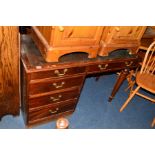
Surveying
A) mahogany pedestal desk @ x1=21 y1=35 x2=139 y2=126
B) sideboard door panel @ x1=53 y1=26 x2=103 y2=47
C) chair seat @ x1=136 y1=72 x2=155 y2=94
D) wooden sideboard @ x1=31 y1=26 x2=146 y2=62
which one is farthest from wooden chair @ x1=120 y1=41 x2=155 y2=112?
sideboard door panel @ x1=53 y1=26 x2=103 y2=47

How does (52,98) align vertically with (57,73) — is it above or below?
below

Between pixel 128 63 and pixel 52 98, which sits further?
pixel 128 63

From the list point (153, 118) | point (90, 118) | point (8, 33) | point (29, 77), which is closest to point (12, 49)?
point (8, 33)

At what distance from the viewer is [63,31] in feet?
4.21

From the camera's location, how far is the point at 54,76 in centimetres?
146

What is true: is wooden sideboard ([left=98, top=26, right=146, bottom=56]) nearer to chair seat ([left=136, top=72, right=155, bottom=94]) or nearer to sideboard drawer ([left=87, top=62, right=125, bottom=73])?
sideboard drawer ([left=87, top=62, right=125, bottom=73])

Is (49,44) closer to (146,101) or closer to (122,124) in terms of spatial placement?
(122,124)

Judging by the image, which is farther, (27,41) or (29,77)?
(27,41)

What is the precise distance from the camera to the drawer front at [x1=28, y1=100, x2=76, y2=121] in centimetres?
173

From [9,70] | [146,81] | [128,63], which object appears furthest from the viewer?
[146,81]

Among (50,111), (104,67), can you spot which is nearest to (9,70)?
(50,111)

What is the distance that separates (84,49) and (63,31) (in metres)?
0.27

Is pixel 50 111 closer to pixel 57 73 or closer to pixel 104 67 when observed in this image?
pixel 57 73

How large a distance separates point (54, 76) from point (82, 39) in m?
0.37
